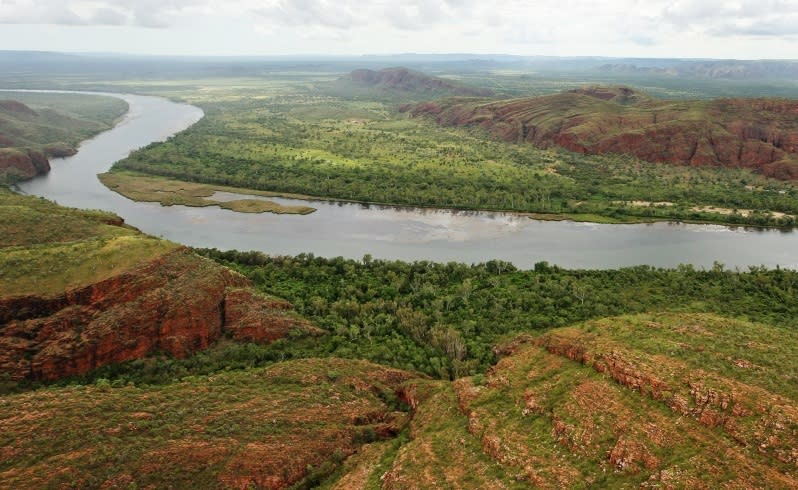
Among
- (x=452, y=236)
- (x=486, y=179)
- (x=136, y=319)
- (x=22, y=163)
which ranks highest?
(x=22, y=163)

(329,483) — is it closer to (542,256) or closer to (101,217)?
(101,217)

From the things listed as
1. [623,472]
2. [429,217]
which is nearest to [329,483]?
[623,472]

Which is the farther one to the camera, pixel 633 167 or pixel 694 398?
pixel 633 167

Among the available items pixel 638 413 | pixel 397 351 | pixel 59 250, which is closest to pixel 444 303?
pixel 397 351

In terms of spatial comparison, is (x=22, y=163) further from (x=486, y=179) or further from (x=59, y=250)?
(x=486, y=179)

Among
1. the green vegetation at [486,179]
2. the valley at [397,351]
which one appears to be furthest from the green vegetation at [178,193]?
the valley at [397,351]

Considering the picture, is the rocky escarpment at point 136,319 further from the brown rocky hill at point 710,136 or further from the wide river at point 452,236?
the brown rocky hill at point 710,136
